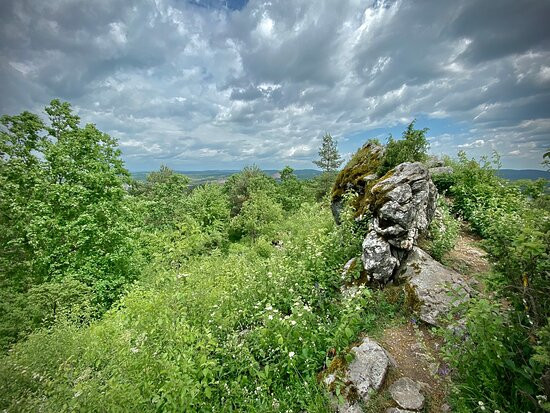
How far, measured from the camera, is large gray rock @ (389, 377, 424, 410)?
3.98m

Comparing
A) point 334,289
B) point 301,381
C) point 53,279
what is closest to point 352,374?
point 301,381

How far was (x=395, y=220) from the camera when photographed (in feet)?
23.3

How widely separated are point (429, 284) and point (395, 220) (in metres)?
1.84

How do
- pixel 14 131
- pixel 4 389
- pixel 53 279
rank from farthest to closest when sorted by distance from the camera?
pixel 14 131
pixel 53 279
pixel 4 389

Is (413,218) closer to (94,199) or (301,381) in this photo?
(301,381)

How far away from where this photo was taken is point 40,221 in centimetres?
1247

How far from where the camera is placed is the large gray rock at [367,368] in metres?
4.27

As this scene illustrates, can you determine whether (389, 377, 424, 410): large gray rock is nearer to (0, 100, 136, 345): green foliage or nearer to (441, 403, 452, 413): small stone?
(441, 403, 452, 413): small stone

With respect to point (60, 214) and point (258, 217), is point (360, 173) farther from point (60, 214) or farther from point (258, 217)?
point (258, 217)

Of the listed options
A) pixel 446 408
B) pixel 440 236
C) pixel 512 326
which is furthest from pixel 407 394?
pixel 440 236

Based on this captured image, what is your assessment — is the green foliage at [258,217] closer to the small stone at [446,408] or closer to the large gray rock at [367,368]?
the large gray rock at [367,368]

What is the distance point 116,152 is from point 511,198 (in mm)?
21435

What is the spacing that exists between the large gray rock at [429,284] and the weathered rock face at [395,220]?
0.35 meters

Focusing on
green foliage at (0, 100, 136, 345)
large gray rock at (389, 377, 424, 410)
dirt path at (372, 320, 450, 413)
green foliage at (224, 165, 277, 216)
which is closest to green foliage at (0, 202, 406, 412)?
dirt path at (372, 320, 450, 413)
